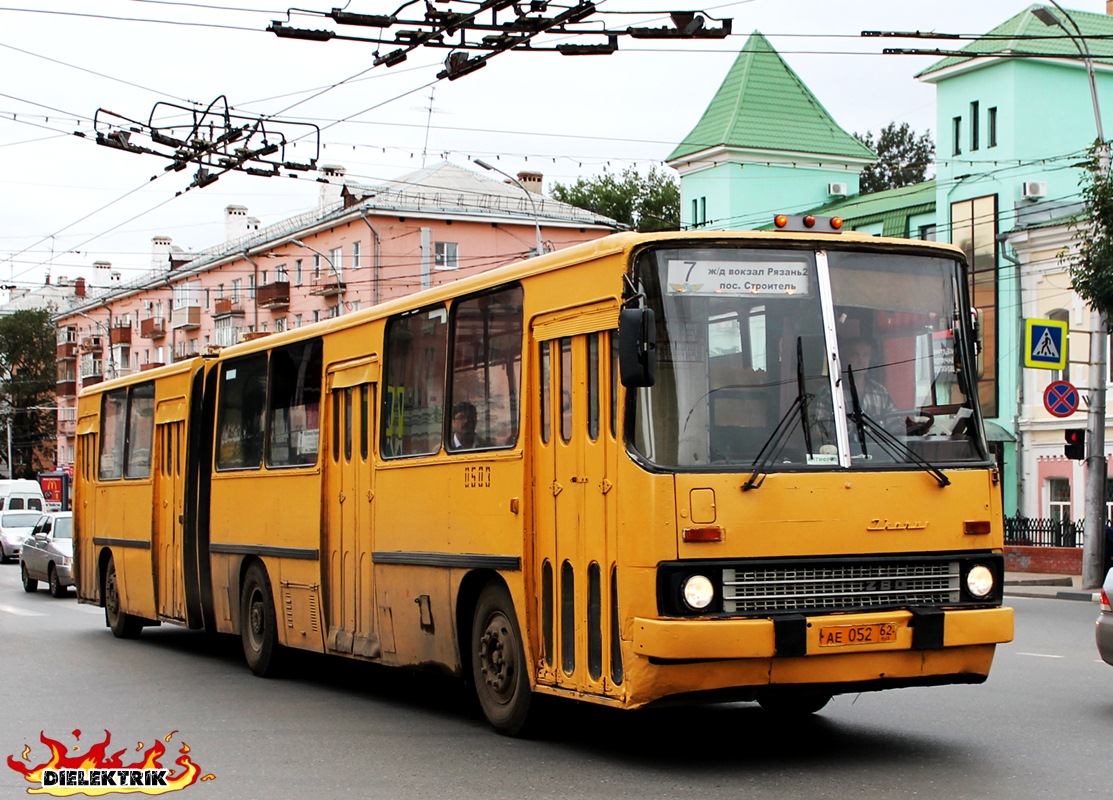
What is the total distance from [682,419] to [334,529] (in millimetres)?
5545

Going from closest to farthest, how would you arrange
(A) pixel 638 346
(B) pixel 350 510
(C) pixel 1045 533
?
(A) pixel 638 346
(B) pixel 350 510
(C) pixel 1045 533

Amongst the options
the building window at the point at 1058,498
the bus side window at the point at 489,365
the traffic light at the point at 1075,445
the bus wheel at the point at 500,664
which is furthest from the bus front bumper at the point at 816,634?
the building window at the point at 1058,498

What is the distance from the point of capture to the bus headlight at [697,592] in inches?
356

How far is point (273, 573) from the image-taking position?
1560 centimetres

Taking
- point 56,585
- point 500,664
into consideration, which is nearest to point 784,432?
point 500,664

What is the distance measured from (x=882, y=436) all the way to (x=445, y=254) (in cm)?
5330

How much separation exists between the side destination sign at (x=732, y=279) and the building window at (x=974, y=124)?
42.9 metres

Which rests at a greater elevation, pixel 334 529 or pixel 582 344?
pixel 582 344

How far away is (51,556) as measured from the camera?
3134cm

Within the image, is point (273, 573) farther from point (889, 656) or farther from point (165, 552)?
point (889, 656)

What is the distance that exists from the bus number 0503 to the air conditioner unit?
38.5 m

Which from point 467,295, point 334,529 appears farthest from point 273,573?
point 467,295

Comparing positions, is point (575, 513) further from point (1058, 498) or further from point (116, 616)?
point (1058, 498)

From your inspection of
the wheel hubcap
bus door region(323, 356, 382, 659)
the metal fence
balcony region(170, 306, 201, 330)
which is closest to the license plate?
the wheel hubcap
